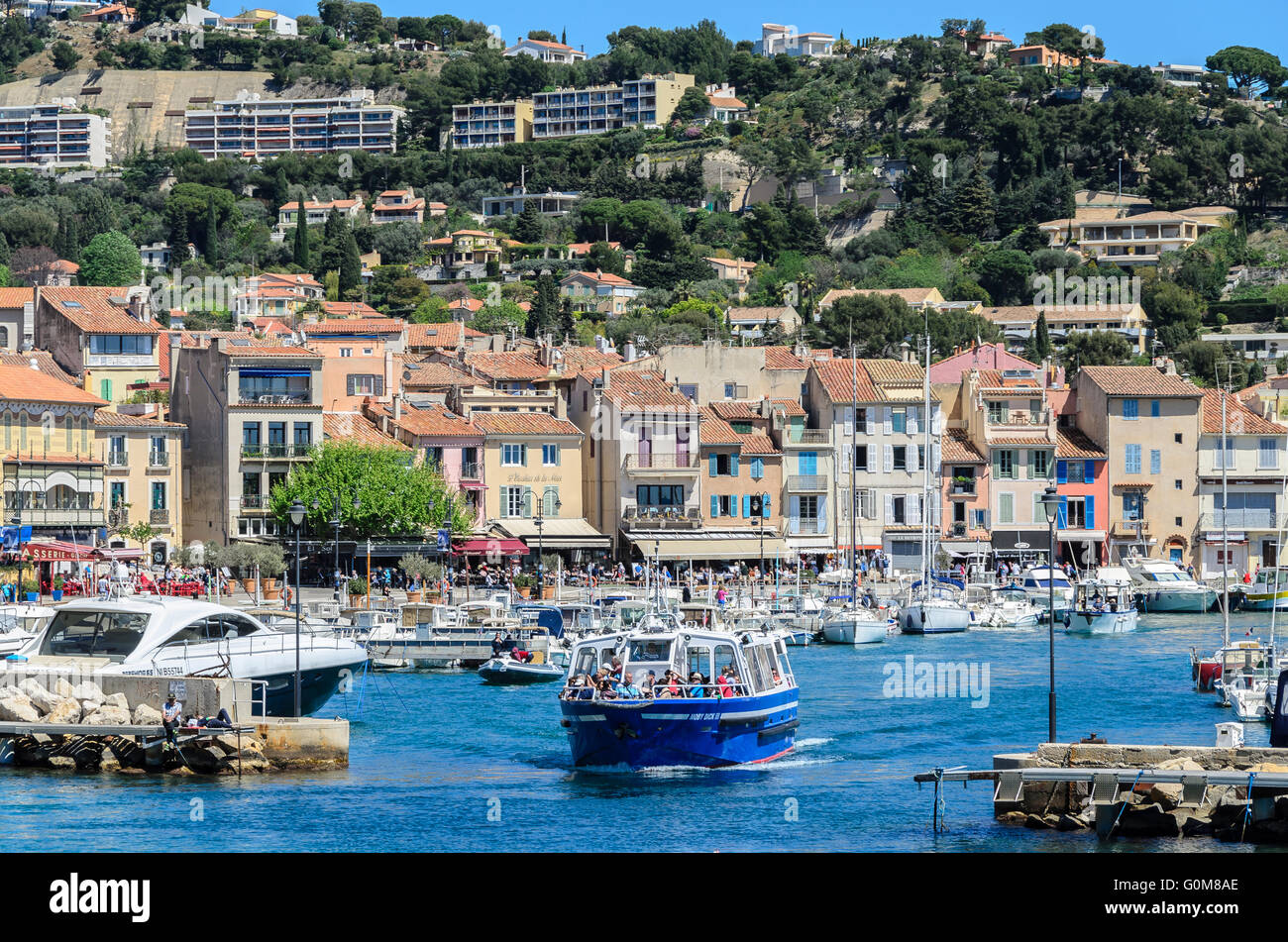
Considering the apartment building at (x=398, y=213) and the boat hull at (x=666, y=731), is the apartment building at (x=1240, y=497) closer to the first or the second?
the boat hull at (x=666, y=731)

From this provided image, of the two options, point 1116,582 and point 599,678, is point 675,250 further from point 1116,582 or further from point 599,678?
point 599,678

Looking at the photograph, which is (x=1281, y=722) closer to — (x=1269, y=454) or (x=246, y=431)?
(x=246, y=431)

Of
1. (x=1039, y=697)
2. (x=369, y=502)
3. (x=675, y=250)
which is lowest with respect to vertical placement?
(x=1039, y=697)

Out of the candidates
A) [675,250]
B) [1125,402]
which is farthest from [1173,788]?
[675,250]

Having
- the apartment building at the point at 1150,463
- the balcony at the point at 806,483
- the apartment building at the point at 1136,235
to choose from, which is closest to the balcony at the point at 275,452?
the balcony at the point at 806,483

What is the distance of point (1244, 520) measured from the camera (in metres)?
82.1

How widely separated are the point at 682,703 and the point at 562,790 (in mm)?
2414

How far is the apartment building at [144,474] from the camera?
67.6 meters

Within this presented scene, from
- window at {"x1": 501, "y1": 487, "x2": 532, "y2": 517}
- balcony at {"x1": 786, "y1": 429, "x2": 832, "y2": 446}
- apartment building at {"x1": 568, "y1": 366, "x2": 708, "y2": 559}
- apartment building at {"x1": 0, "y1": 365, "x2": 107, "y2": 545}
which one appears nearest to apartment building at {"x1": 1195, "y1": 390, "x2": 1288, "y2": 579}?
balcony at {"x1": 786, "y1": 429, "x2": 832, "y2": 446}

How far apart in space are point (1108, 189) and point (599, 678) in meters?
149

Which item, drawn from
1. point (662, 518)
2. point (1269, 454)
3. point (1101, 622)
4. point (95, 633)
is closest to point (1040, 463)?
point (1269, 454)

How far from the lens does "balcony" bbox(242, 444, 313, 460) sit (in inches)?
2704

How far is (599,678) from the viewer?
1391 inches

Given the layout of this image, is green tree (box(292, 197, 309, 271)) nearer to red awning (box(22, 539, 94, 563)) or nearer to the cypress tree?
the cypress tree
